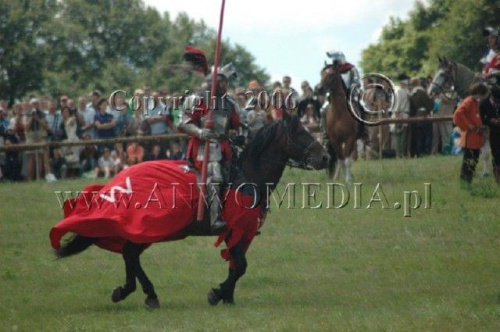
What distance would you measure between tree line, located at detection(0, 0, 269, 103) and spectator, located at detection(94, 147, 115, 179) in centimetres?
1110

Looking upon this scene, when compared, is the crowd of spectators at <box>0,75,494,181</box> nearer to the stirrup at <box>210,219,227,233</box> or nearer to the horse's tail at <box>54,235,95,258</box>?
the horse's tail at <box>54,235,95,258</box>

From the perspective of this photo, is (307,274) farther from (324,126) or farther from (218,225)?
(324,126)

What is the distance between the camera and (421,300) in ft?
42.2

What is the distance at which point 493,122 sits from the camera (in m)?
21.2

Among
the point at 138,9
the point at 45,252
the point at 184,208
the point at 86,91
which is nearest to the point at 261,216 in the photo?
the point at 184,208

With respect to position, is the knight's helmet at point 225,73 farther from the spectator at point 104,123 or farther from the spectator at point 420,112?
the spectator at point 420,112

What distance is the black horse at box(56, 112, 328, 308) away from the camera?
13.0 m

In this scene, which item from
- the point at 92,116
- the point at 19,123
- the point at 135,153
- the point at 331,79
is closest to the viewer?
the point at 331,79

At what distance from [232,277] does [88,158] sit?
14.7 meters

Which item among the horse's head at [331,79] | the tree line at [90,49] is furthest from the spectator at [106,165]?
the tree line at [90,49]

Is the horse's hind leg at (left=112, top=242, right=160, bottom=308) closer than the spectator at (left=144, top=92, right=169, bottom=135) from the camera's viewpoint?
Yes

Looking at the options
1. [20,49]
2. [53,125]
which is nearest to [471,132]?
[53,125]

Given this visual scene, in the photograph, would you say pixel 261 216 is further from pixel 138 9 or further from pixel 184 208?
pixel 138 9

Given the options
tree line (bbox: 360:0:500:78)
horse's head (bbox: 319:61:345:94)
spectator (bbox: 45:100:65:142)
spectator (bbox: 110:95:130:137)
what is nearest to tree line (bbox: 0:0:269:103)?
tree line (bbox: 360:0:500:78)
